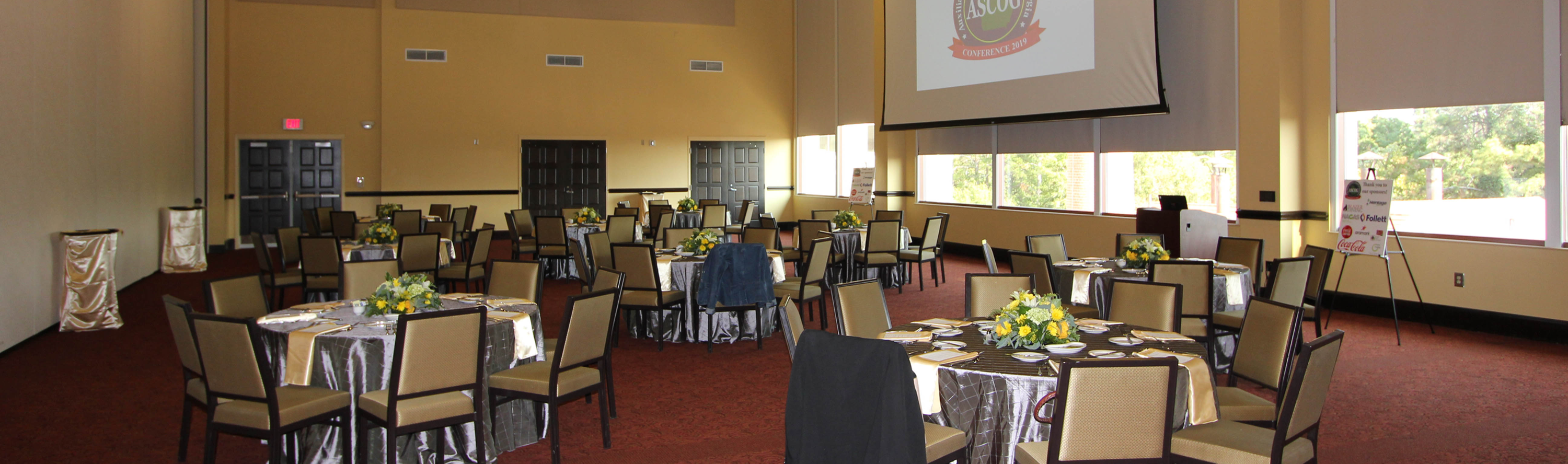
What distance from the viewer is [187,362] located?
3.79 m

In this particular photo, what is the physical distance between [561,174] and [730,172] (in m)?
3.01

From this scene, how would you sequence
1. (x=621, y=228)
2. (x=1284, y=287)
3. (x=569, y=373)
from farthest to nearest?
1. (x=621, y=228)
2. (x=1284, y=287)
3. (x=569, y=373)

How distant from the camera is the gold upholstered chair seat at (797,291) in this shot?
6762 millimetres

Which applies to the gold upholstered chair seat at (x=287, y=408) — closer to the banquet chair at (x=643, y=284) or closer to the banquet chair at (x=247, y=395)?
the banquet chair at (x=247, y=395)

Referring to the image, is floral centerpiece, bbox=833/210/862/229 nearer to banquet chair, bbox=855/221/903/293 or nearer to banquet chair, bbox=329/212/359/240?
banquet chair, bbox=855/221/903/293

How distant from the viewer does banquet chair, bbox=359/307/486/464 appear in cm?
344

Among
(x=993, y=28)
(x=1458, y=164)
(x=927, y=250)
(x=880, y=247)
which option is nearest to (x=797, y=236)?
(x=880, y=247)

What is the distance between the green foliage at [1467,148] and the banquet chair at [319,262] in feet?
27.9

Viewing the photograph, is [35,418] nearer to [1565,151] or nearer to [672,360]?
[672,360]

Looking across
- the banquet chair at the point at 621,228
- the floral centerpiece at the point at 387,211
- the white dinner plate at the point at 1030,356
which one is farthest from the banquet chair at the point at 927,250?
the floral centerpiece at the point at 387,211

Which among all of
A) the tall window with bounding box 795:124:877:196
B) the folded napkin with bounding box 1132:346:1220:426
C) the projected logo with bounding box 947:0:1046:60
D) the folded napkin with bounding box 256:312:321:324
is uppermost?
the projected logo with bounding box 947:0:1046:60

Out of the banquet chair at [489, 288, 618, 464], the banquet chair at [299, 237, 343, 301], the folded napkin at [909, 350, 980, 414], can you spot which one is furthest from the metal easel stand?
the banquet chair at [299, 237, 343, 301]

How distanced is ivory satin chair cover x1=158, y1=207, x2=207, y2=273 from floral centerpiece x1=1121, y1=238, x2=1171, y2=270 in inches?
420

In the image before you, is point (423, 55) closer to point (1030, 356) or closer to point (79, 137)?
point (79, 137)
